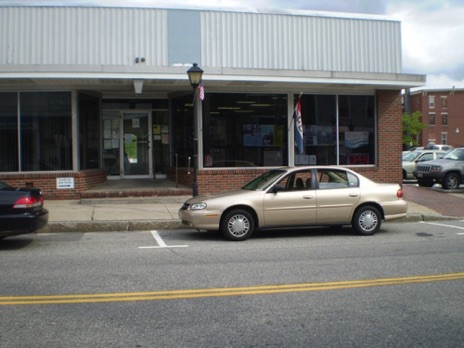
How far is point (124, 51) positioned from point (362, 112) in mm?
7802

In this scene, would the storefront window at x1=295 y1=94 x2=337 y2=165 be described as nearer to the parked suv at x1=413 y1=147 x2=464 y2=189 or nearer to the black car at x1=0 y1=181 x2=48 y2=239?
the parked suv at x1=413 y1=147 x2=464 y2=189

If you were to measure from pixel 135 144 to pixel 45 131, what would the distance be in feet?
11.1

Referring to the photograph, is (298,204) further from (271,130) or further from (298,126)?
(271,130)

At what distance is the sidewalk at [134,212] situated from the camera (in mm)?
11688

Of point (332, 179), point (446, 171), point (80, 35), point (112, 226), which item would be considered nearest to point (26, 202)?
point (112, 226)

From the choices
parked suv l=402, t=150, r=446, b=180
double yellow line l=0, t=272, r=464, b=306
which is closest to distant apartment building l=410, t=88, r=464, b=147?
parked suv l=402, t=150, r=446, b=180

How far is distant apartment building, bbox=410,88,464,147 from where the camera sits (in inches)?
3137

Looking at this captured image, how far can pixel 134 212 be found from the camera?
13195mm

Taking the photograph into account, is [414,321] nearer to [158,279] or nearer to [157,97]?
[158,279]

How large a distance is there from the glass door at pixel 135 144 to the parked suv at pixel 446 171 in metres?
10.4

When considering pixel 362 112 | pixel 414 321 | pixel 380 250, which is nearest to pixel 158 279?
pixel 414 321

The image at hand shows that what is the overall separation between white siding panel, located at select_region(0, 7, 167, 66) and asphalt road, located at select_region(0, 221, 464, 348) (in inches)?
285

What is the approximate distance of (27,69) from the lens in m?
13.6

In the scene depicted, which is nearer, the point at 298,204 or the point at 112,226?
the point at 298,204
